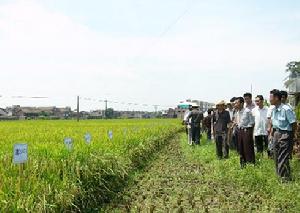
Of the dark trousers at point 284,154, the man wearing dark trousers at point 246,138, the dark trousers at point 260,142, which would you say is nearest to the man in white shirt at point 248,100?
the man wearing dark trousers at point 246,138

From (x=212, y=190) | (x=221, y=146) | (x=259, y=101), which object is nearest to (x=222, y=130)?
(x=221, y=146)

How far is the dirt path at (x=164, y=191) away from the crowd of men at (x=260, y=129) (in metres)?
1.24

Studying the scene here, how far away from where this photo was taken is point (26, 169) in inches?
234

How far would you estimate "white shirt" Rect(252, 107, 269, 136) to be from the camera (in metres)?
11.1

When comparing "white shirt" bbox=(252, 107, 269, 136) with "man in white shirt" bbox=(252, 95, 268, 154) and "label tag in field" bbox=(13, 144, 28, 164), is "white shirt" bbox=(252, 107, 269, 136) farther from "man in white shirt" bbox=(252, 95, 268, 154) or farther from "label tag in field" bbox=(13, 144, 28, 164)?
"label tag in field" bbox=(13, 144, 28, 164)

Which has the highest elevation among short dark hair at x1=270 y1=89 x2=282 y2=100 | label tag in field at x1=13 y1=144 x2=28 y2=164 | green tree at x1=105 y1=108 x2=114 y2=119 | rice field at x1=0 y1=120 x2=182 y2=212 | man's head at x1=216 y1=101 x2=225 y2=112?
green tree at x1=105 y1=108 x2=114 y2=119

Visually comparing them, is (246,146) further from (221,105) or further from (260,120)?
(221,105)

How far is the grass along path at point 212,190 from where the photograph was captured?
22.6ft

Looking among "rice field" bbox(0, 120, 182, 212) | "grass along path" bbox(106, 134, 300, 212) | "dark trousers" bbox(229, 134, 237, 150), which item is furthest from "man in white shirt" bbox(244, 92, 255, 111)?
"rice field" bbox(0, 120, 182, 212)

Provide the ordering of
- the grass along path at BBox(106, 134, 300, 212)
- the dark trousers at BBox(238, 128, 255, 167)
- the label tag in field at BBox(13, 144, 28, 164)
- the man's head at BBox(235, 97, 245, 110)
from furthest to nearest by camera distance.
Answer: the man's head at BBox(235, 97, 245, 110)
the dark trousers at BBox(238, 128, 255, 167)
the grass along path at BBox(106, 134, 300, 212)
the label tag in field at BBox(13, 144, 28, 164)

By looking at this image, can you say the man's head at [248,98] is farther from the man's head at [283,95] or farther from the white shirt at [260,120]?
the man's head at [283,95]

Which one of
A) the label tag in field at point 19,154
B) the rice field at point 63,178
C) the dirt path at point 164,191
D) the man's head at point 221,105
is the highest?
the man's head at point 221,105

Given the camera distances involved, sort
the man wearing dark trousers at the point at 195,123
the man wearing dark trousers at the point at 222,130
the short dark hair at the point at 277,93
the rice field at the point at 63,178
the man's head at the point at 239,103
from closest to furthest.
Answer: the rice field at the point at 63,178
the short dark hair at the point at 277,93
the man's head at the point at 239,103
the man wearing dark trousers at the point at 222,130
the man wearing dark trousers at the point at 195,123

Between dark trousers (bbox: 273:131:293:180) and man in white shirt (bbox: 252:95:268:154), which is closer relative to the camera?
dark trousers (bbox: 273:131:293:180)
